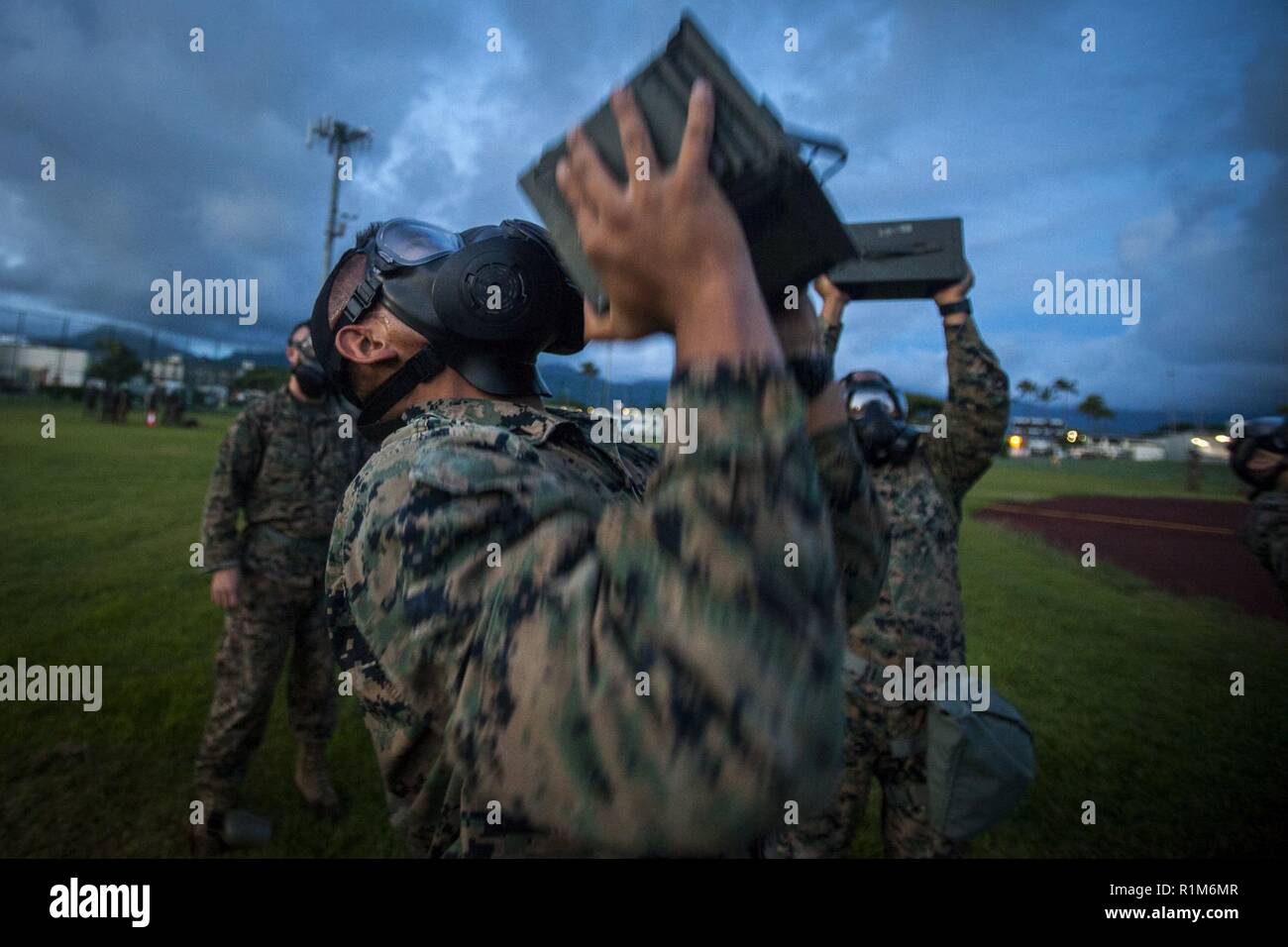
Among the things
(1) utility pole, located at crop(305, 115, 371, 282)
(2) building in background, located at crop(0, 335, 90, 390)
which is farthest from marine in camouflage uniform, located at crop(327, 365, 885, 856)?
(2) building in background, located at crop(0, 335, 90, 390)

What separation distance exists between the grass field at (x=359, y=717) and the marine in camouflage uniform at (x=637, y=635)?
376cm

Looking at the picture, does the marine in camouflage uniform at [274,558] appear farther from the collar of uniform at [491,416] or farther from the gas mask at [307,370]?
the collar of uniform at [491,416]

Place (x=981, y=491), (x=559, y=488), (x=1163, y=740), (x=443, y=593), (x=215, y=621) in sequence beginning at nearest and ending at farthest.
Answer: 1. (x=443, y=593)
2. (x=559, y=488)
3. (x=1163, y=740)
4. (x=215, y=621)
5. (x=981, y=491)

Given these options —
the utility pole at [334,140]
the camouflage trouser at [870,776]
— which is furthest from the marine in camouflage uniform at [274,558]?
the utility pole at [334,140]

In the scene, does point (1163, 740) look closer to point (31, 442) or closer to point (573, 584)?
point (573, 584)

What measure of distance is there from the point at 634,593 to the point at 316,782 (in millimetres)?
4504

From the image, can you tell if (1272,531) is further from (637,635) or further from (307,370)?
(307,370)

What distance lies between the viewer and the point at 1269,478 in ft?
11.9

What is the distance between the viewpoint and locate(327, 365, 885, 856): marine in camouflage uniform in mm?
780

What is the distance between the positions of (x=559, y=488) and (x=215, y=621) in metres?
7.83
